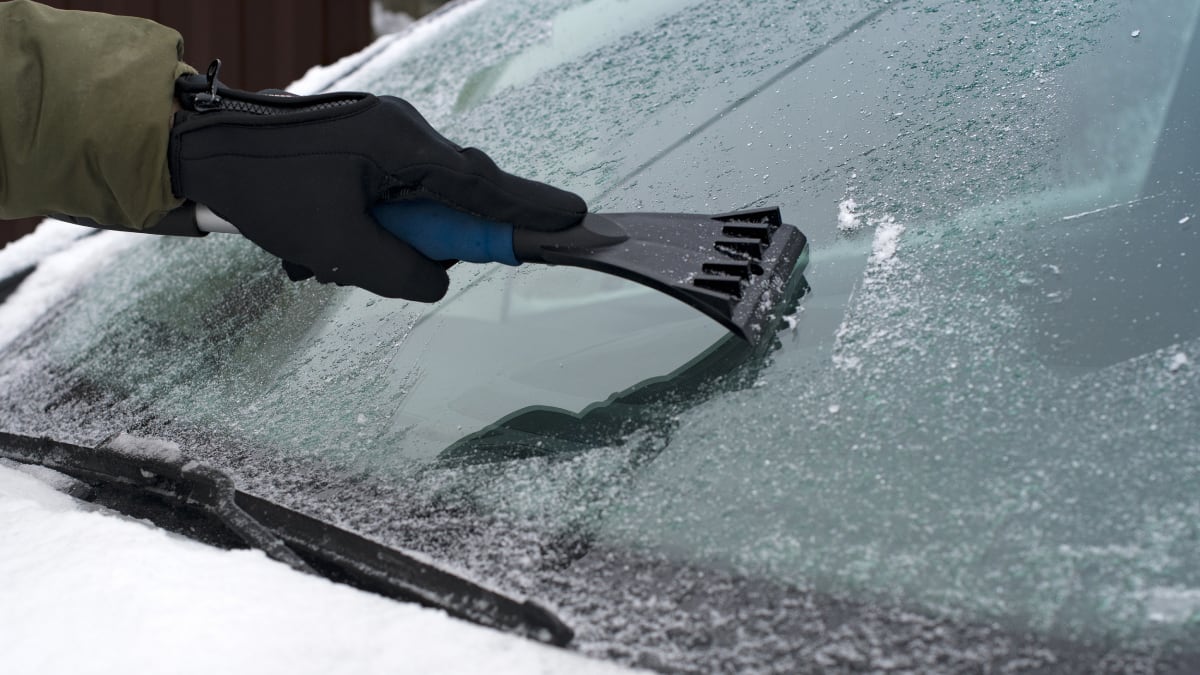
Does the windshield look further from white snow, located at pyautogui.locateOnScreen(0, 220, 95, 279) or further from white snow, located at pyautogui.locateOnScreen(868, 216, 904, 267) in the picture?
white snow, located at pyautogui.locateOnScreen(0, 220, 95, 279)

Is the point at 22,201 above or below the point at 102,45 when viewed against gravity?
below

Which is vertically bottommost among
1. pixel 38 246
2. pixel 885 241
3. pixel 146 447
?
pixel 38 246

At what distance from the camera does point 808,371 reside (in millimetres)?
956

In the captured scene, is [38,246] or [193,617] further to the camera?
[38,246]

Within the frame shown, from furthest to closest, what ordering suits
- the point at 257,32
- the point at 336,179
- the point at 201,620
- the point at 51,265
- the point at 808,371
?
the point at 257,32
the point at 51,265
the point at 336,179
the point at 808,371
the point at 201,620

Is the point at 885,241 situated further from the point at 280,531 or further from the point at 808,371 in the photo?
the point at 280,531

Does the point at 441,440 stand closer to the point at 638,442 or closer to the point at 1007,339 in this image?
the point at 638,442

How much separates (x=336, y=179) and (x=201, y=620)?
0.51 meters

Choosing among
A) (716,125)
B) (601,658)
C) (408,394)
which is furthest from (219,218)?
(601,658)

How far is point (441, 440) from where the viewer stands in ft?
3.51

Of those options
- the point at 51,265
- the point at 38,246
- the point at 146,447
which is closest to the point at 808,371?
the point at 146,447

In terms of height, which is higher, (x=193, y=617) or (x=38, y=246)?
(x=193, y=617)

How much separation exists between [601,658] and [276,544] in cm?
35

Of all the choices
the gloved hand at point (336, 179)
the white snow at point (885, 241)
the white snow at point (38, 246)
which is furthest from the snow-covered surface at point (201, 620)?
the white snow at point (38, 246)
